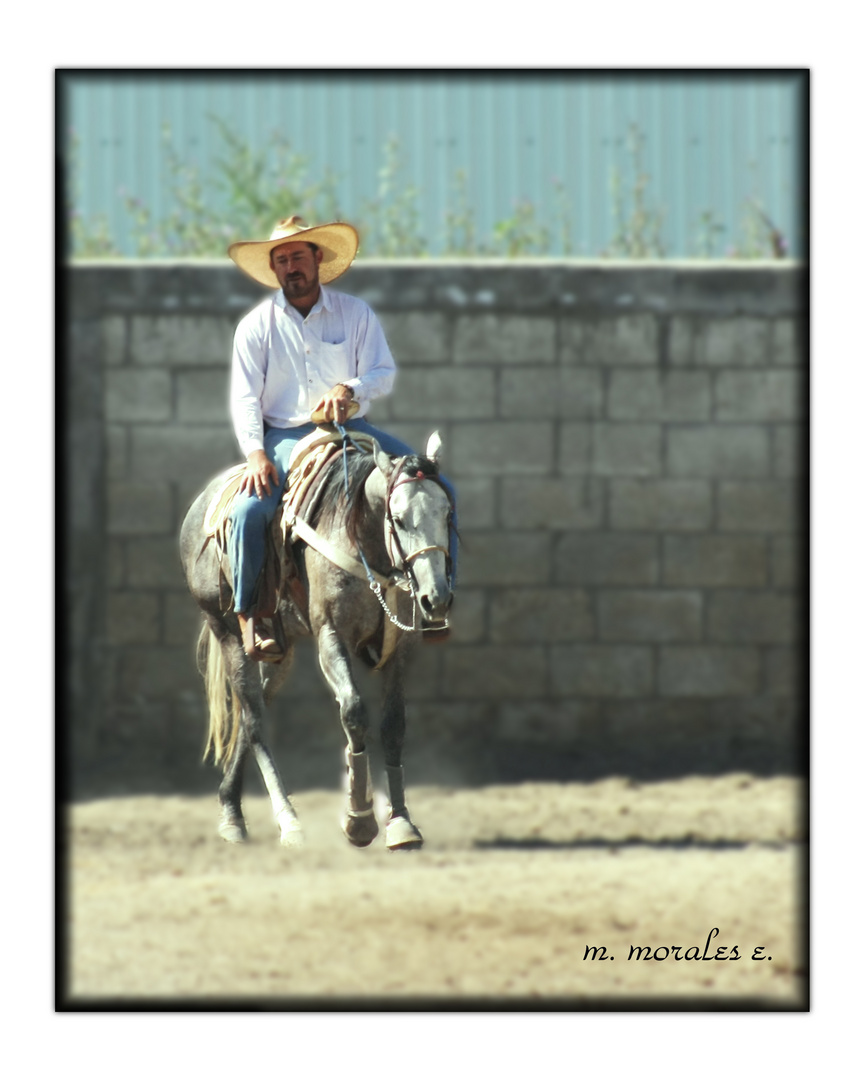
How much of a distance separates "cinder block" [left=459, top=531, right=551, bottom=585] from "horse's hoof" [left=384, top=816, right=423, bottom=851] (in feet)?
40.3

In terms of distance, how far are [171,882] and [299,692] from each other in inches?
114

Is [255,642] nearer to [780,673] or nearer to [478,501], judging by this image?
[478,501]

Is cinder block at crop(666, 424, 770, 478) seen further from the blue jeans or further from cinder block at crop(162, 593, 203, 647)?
the blue jeans

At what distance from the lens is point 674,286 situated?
1797 centimetres

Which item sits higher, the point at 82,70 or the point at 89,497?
the point at 82,70

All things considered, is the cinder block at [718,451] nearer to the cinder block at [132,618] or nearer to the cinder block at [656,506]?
the cinder block at [656,506]

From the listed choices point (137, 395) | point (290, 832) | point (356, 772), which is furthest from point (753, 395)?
point (290, 832)

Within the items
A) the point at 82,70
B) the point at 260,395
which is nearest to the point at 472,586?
the point at 82,70

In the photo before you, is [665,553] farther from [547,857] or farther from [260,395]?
[260,395]

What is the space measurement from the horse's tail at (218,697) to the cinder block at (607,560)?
1186 cm

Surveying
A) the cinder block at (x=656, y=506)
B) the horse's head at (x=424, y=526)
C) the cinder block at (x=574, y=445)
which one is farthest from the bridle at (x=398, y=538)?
the cinder block at (x=656, y=506)

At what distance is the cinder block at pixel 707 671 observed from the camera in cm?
1822

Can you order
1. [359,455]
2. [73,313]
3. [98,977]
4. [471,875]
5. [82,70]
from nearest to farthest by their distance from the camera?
[359,455] < [82,70] < [98,977] < [73,313] < [471,875]

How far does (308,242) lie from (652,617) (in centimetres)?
1282
